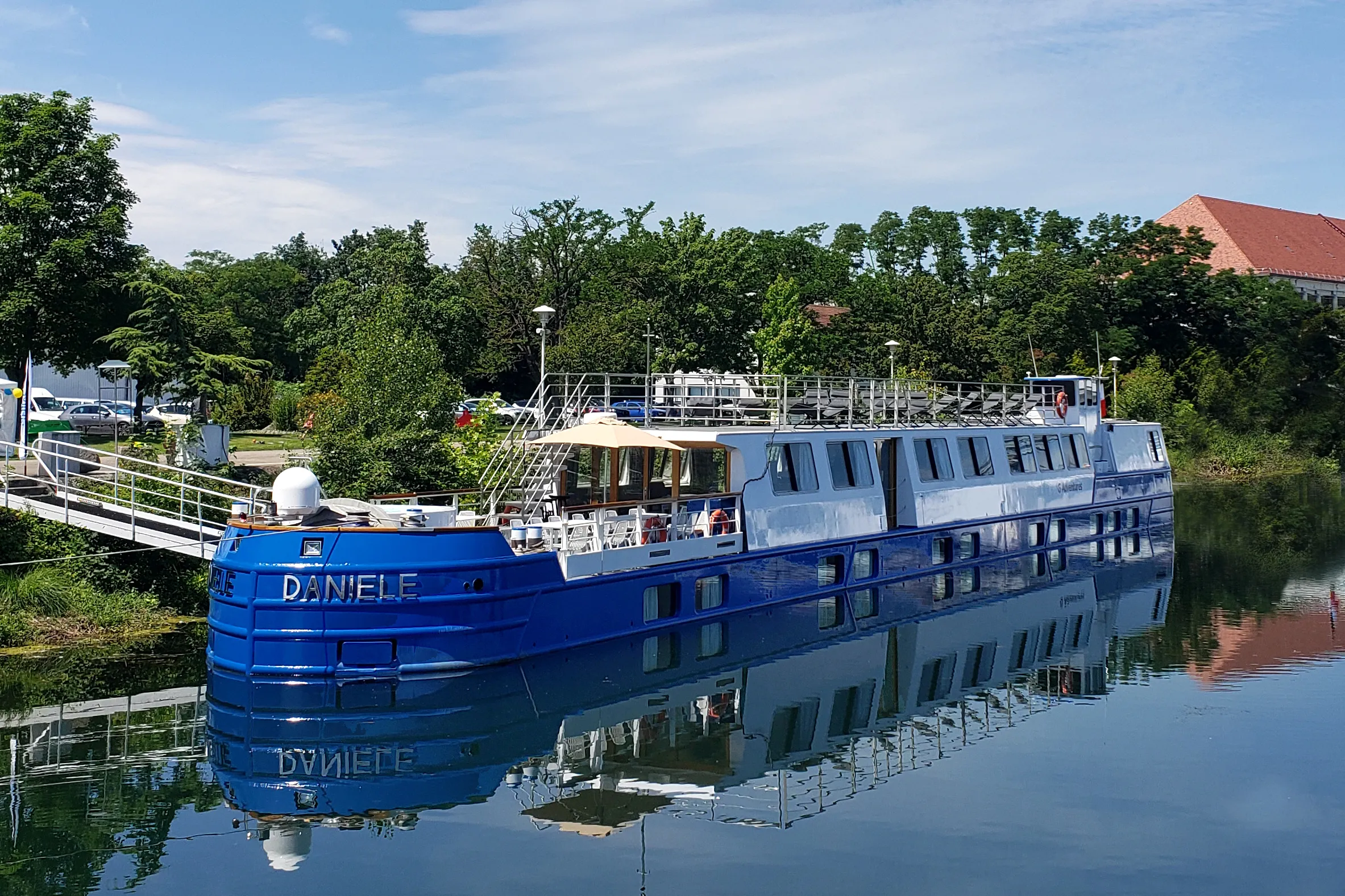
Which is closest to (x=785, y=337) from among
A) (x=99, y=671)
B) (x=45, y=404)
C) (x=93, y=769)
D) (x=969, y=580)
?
(x=969, y=580)

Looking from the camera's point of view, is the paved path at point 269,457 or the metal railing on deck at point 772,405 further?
the paved path at point 269,457

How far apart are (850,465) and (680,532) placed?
5893 mm

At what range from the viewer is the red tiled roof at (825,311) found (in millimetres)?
67062

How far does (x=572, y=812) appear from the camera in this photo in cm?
1455

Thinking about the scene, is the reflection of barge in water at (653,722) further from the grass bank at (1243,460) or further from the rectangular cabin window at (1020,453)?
the grass bank at (1243,460)

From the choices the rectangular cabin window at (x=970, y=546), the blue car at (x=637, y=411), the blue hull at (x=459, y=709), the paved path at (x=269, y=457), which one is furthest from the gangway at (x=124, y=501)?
the rectangular cabin window at (x=970, y=546)

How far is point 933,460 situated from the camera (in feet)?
97.6

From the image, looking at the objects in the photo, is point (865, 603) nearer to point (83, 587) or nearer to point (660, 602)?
point (660, 602)

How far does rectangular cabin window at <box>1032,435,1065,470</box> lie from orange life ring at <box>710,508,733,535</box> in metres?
14.3

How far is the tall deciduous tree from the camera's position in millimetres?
27016

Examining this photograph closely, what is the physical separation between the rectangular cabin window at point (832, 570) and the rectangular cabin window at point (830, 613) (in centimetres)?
36

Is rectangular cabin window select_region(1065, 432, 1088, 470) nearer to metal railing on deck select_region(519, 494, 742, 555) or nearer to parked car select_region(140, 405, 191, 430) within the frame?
metal railing on deck select_region(519, 494, 742, 555)

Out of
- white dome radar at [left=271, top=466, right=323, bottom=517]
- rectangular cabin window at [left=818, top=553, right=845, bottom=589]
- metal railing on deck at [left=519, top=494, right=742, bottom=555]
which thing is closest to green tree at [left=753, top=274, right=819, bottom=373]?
rectangular cabin window at [left=818, top=553, right=845, bottom=589]

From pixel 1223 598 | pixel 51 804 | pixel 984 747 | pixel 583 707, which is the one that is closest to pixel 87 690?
pixel 51 804
